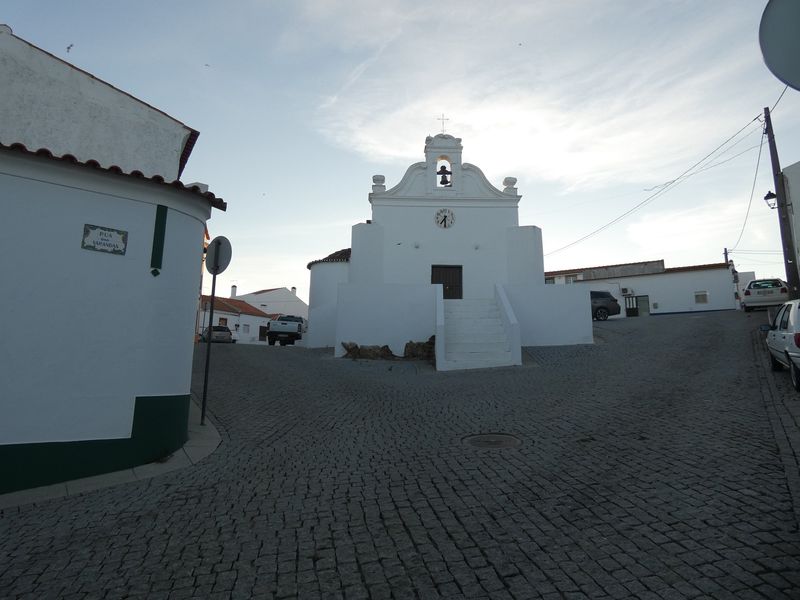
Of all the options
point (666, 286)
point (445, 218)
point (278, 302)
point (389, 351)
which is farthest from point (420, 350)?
point (278, 302)

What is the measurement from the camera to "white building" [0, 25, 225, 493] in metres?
5.20

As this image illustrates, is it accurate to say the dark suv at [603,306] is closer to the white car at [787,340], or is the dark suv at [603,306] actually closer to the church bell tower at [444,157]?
the church bell tower at [444,157]

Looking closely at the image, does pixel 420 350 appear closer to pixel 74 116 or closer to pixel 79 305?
pixel 74 116

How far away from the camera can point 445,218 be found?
2077cm

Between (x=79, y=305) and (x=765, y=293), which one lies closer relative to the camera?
(x=79, y=305)

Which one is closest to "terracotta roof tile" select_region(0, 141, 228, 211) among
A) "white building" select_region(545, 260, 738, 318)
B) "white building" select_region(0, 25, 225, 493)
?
"white building" select_region(0, 25, 225, 493)

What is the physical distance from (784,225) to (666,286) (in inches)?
921

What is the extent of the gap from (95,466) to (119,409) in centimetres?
69

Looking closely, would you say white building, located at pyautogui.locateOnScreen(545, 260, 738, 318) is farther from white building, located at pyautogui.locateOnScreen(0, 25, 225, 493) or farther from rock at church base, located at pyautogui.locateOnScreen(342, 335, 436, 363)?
white building, located at pyautogui.locateOnScreen(0, 25, 225, 493)

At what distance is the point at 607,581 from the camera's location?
2.98 m

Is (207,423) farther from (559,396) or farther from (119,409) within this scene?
(559,396)

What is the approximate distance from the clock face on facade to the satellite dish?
18957 mm

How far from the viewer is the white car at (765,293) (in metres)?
21.4

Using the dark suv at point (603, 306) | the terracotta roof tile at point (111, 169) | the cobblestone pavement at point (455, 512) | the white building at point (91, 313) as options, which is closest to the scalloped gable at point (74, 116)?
the terracotta roof tile at point (111, 169)
